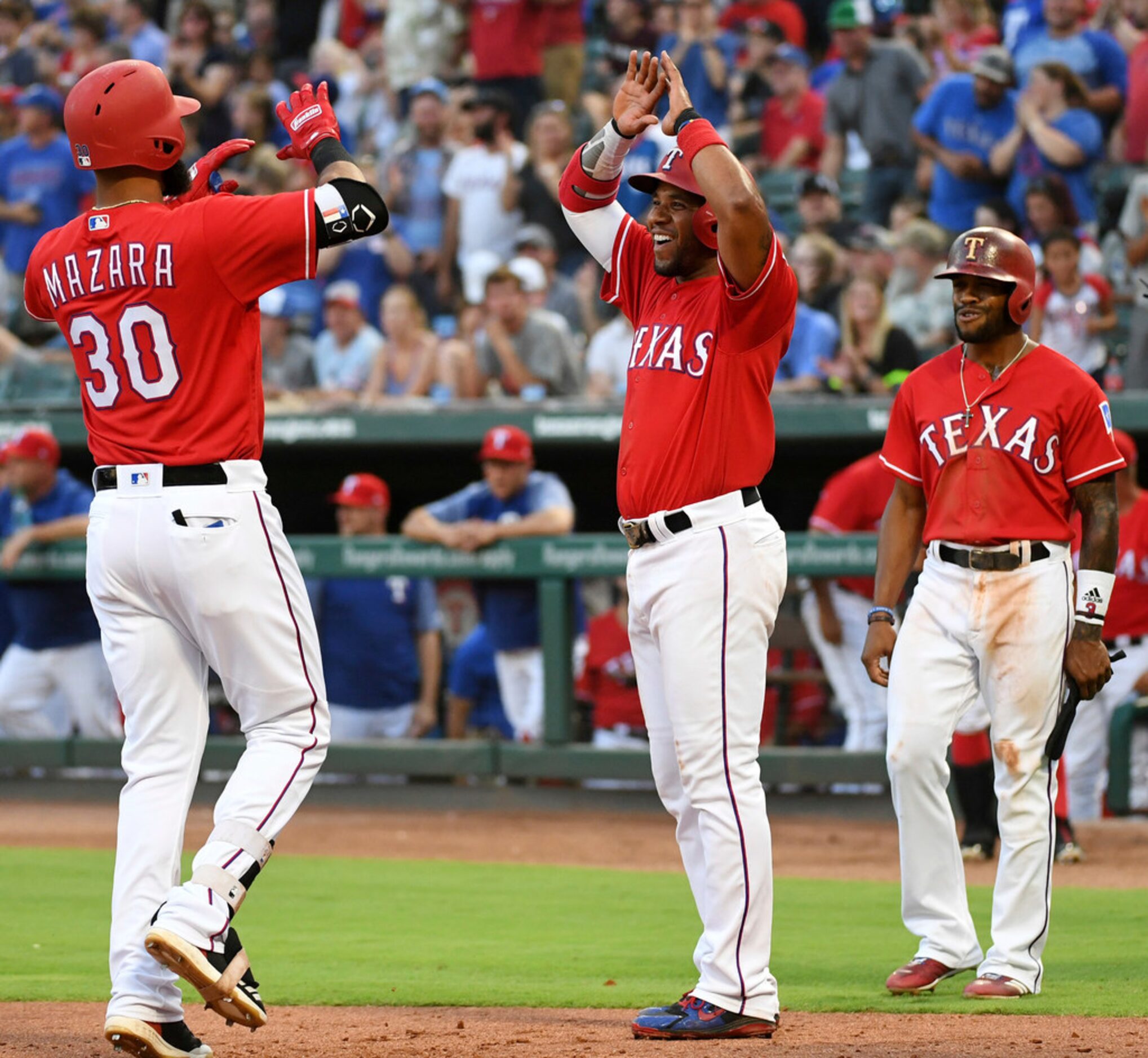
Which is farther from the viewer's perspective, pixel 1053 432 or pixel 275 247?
pixel 1053 432

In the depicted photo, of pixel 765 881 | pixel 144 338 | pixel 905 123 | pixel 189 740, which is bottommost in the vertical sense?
pixel 765 881

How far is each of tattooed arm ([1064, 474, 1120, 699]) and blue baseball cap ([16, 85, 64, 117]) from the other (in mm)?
10173

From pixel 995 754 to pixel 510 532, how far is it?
5075 mm

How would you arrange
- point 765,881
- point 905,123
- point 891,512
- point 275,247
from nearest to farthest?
point 275,247 < point 765,881 < point 891,512 < point 905,123

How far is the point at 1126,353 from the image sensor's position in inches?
401

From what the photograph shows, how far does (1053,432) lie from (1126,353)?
5659 millimetres

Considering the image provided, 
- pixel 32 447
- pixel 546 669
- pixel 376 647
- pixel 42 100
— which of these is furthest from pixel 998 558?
pixel 42 100

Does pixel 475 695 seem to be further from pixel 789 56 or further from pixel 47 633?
pixel 789 56

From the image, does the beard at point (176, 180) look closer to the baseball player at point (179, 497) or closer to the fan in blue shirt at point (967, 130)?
the baseball player at point (179, 497)

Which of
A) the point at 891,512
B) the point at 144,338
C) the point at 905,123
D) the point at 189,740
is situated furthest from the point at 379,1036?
the point at 905,123

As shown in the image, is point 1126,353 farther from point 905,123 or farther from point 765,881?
point 765,881

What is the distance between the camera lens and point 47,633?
10375 mm

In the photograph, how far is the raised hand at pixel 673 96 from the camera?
433cm

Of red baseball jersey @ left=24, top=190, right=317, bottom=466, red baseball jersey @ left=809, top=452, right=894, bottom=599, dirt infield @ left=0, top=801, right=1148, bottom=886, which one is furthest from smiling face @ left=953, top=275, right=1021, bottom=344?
red baseball jersey @ left=809, top=452, right=894, bottom=599
